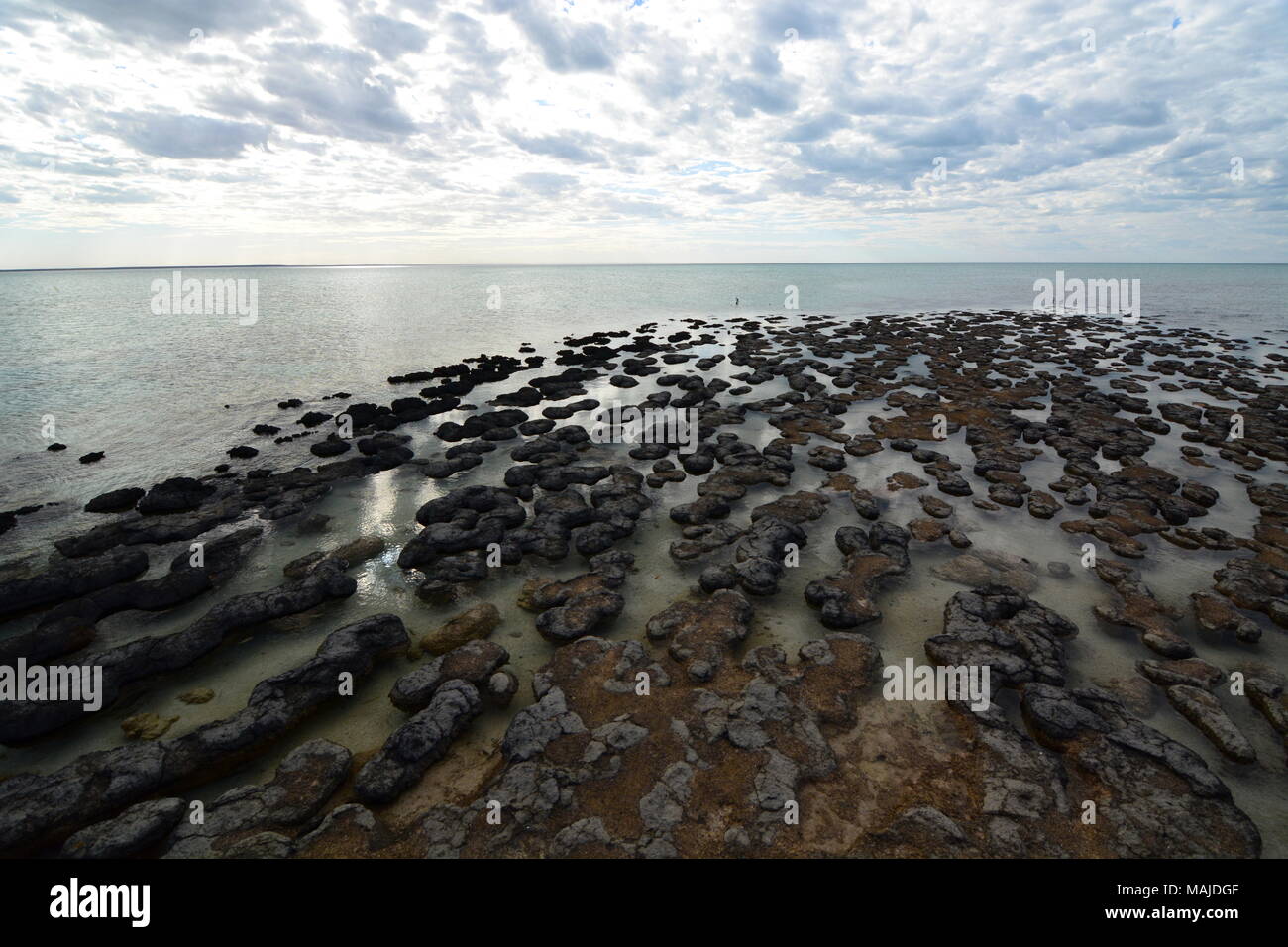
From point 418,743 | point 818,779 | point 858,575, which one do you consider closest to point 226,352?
point 418,743

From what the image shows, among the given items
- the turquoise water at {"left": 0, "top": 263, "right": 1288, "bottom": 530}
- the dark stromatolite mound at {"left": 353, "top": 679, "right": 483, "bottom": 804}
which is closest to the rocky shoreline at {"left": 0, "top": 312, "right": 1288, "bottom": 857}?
the dark stromatolite mound at {"left": 353, "top": 679, "right": 483, "bottom": 804}

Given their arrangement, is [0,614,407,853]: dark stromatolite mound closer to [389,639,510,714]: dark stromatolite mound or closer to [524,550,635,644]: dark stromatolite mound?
[389,639,510,714]: dark stromatolite mound

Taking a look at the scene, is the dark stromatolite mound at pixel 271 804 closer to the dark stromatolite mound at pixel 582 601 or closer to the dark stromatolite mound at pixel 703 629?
the dark stromatolite mound at pixel 582 601

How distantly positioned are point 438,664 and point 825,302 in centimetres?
8828

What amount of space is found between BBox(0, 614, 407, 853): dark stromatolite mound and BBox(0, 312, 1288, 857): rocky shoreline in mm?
45

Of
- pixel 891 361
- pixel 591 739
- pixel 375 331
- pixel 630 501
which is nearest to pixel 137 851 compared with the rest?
pixel 591 739

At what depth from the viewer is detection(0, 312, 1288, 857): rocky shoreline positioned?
738cm

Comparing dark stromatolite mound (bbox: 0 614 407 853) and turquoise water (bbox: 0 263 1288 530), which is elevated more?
turquoise water (bbox: 0 263 1288 530)

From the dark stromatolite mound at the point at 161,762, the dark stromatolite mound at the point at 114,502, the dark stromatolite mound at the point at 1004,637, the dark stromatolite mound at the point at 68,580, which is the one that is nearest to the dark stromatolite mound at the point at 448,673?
the dark stromatolite mound at the point at 161,762

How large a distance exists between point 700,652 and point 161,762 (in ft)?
28.8

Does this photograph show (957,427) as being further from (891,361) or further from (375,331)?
(375,331)

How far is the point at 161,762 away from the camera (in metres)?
8.18

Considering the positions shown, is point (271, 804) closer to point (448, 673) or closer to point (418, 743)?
point (418, 743)

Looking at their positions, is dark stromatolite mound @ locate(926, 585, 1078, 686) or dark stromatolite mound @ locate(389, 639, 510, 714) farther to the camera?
dark stromatolite mound @ locate(926, 585, 1078, 686)
